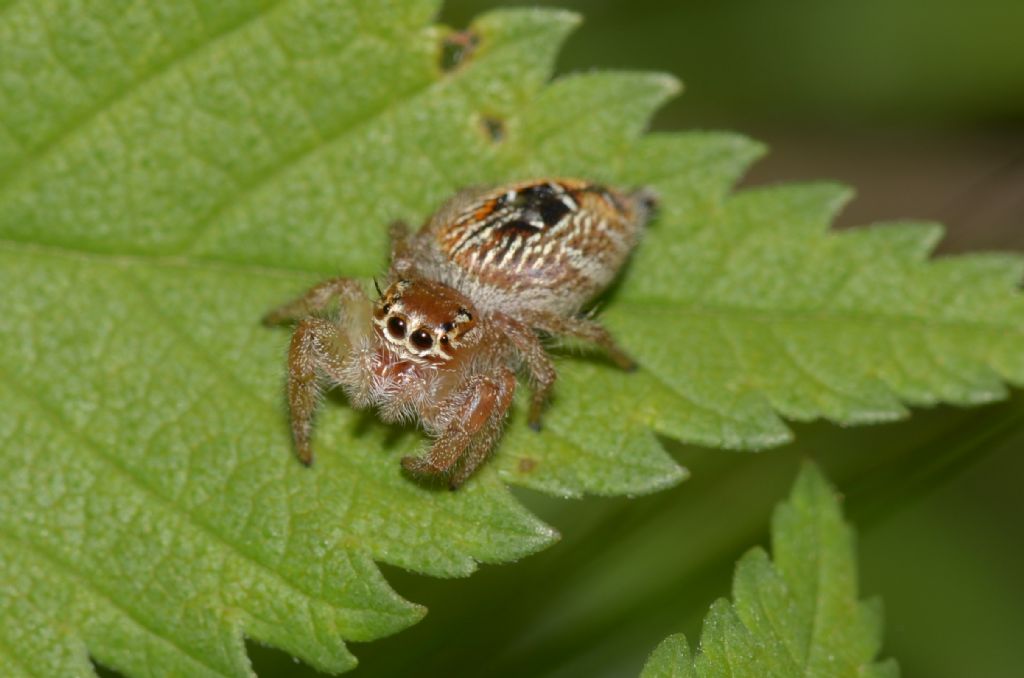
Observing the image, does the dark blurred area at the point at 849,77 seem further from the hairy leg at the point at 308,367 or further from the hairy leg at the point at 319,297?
the hairy leg at the point at 308,367

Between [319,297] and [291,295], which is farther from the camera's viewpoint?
[291,295]

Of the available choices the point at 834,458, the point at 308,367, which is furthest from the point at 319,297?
the point at 834,458

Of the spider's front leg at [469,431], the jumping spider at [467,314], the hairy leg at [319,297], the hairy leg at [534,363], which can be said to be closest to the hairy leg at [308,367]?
the jumping spider at [467,314]

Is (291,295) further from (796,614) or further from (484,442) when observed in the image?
(796,614)

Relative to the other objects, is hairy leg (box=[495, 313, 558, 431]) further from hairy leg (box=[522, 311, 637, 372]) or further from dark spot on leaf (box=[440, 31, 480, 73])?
dark spot on leaf (box=[440, 31, 480, 73])

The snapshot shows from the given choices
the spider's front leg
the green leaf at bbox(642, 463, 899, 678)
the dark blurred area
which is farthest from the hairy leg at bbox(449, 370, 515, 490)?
the dark blurred area

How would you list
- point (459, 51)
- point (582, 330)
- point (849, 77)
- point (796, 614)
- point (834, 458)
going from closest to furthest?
point (796, 614), point (582, 330), point (459, 51), point (834, 458), point (849, 77)
